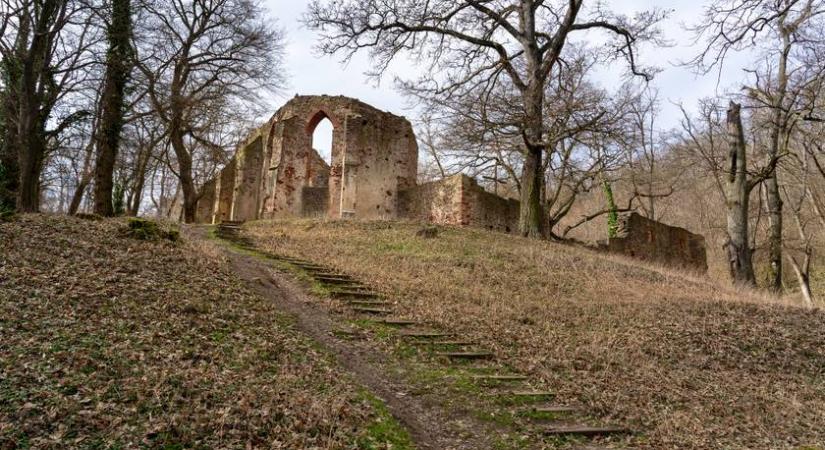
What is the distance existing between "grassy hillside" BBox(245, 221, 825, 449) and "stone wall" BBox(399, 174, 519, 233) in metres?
5.67

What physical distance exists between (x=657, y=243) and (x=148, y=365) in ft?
82.6

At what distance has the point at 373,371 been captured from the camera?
6887mm

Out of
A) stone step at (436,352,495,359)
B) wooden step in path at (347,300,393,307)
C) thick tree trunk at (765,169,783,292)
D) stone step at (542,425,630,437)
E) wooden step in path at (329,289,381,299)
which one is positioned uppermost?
thick tree trunk at (765,169,783,292)

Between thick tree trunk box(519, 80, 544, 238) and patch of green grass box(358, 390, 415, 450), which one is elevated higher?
thick tree trunk box(519, 80, 544, 238)

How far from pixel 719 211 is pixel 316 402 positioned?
3238 centimetres

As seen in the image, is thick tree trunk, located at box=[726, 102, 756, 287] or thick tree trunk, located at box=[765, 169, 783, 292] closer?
thick tree trunk, located at box=[726, 102, 756, 287]

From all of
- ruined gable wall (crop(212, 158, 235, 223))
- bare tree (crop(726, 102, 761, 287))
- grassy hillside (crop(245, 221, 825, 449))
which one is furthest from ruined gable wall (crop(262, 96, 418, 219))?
bare tree (crop(726, 102, 761, 287))

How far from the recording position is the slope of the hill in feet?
14.5

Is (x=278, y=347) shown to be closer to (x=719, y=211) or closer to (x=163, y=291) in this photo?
(x=163, y=291)

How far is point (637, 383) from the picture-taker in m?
7.30

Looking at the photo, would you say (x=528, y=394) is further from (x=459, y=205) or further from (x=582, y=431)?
(x=459, y=205)

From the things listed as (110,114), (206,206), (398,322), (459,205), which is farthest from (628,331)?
(206,206)

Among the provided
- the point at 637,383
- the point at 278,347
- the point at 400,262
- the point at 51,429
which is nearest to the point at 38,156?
the point at 400,262

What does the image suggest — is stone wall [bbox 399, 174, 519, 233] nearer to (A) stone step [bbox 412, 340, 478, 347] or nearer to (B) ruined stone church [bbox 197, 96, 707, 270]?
(B) ruined stone church [bbox 197, 96, 707, 270]
